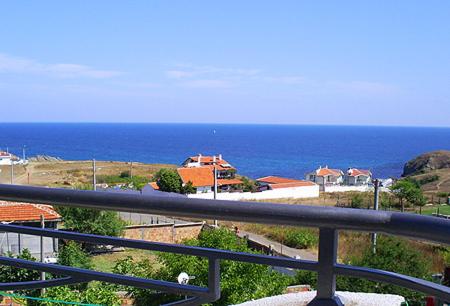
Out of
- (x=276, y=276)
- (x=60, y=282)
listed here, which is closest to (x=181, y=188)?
(x=276, y=276)

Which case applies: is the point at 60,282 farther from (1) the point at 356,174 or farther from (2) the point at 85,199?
(1) the point at 356,174

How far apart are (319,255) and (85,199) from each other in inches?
24.0

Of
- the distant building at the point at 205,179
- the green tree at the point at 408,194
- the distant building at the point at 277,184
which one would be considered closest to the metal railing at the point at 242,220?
the green tree at the point at 408,194

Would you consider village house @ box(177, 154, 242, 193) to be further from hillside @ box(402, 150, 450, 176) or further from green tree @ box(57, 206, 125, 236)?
hillside @ box(402, 150, 450, 176)

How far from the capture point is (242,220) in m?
1.10

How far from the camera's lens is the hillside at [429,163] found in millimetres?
69000

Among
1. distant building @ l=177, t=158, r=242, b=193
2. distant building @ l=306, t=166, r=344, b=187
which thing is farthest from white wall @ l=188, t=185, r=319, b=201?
distant building @ l=306, t=166, r=344, b=187

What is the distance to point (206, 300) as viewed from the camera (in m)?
1.17

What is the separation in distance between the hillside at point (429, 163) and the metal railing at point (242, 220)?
71.0m

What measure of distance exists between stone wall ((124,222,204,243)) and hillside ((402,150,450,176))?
51719mm

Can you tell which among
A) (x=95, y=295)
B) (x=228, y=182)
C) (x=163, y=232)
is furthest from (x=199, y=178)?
(x=95, y=295)

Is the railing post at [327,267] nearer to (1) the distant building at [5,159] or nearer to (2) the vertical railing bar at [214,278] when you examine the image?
(2) the vertical railing bar at [214,278]

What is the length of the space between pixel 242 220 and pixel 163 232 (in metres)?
22.1

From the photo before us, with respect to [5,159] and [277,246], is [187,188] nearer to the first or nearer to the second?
[277,246]
